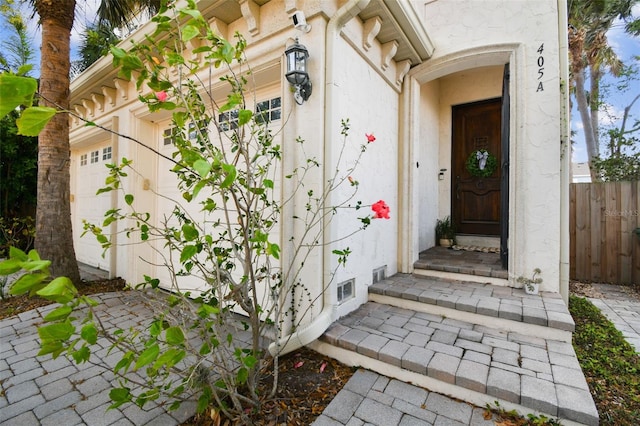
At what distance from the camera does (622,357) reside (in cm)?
230

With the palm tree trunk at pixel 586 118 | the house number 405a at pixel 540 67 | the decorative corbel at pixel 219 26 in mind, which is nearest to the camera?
the decorative corbel at pixel 219 26

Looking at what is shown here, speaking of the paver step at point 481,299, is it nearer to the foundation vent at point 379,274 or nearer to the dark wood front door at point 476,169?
the foundation vent at point 379,274

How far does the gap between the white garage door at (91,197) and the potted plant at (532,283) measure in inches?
247

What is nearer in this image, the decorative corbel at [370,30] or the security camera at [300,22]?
the security camera at [300,22]

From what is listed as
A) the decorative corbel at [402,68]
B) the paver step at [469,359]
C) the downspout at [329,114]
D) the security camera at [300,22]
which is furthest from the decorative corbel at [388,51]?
the paver step at [469,359]

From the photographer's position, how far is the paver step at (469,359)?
5.40ft

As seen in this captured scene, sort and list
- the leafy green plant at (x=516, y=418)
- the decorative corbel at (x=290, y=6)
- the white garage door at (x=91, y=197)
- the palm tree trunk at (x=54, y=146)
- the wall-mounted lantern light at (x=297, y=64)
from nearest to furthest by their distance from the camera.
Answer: the leafy green plant at (x=516, y=418), the wall-mounted lantern light at (x=297, y=64), the decorative corbel at (x=290, y=6), the palm tree trunk at (x=54, y=146), the white garage door at (x=91, y=197)

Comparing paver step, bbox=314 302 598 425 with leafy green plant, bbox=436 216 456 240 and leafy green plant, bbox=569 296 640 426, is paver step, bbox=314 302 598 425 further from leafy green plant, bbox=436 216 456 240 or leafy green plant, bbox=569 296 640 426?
leafy green plant, bbox=436 216 456 240

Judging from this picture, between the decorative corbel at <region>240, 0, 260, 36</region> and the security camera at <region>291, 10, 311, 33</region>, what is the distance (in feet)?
1.63

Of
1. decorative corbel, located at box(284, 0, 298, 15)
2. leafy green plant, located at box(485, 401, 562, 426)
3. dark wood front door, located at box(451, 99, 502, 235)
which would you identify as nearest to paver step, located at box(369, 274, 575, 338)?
leafy green plant, located at box(485, 401, 562, 426)

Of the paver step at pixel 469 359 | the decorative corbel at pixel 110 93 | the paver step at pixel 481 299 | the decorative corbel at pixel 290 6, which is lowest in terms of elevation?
the paver step at pixel 469 359

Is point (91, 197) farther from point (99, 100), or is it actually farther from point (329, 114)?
point (329, 114)

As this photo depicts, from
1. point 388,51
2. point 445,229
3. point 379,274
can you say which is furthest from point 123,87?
point 445,229

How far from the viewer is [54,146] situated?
3.63 m
